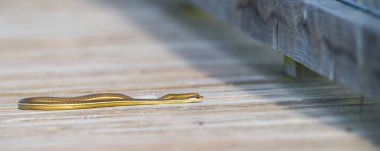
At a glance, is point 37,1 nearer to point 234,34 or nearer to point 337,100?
point 234,34

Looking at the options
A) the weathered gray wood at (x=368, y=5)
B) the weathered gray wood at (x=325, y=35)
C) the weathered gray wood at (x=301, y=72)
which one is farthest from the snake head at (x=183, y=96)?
the weathered gray wood at (x=368, y=5)

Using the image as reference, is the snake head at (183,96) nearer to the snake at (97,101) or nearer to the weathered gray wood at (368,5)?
the snake at (97,101)

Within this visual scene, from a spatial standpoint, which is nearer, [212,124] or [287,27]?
[212,124]

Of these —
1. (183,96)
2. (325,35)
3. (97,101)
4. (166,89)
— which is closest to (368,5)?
(325,35)

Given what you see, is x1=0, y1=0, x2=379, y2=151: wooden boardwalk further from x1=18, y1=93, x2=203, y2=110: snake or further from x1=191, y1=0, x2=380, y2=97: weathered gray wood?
x1=191, y1=0, x2=380, y2=97: weathered gray wood

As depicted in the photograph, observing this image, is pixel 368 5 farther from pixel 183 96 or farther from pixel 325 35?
pixel 183 96

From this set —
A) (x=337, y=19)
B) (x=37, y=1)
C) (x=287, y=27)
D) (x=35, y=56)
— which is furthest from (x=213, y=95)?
(x=37, y=1)
